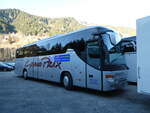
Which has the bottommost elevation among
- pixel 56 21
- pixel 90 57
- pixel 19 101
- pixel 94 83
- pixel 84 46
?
pixel 19 101

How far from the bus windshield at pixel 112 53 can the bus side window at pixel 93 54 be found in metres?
0.30

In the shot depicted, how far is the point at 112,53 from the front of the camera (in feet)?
20.7

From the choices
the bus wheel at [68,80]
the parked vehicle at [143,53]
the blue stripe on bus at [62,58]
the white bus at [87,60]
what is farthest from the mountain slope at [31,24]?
the parked vehicle at [143,53]

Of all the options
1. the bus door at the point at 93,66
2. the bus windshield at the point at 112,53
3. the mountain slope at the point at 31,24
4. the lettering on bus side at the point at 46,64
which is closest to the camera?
the bus windshield at the point at 112,53

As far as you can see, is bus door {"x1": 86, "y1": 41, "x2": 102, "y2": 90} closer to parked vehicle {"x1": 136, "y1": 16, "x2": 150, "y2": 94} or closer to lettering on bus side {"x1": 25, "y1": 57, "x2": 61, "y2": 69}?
parked vehicle {"x1": 136, "y1": 16, "x2": 150, "y2": 94}

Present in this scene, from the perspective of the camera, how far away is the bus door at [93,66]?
622cm

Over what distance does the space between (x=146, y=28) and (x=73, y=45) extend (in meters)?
3.89

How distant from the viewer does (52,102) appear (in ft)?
18.9

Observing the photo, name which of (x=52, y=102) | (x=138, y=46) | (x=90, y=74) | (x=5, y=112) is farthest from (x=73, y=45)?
(x=5, y=112)

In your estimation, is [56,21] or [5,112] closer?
[5,112]

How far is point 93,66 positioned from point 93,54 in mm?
535

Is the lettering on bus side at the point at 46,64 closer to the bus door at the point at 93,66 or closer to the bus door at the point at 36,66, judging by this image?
the bus door at the point at 36,66

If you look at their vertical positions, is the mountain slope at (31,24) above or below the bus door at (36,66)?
above

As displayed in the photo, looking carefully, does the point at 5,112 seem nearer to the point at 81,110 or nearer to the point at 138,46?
the point at 81,110
